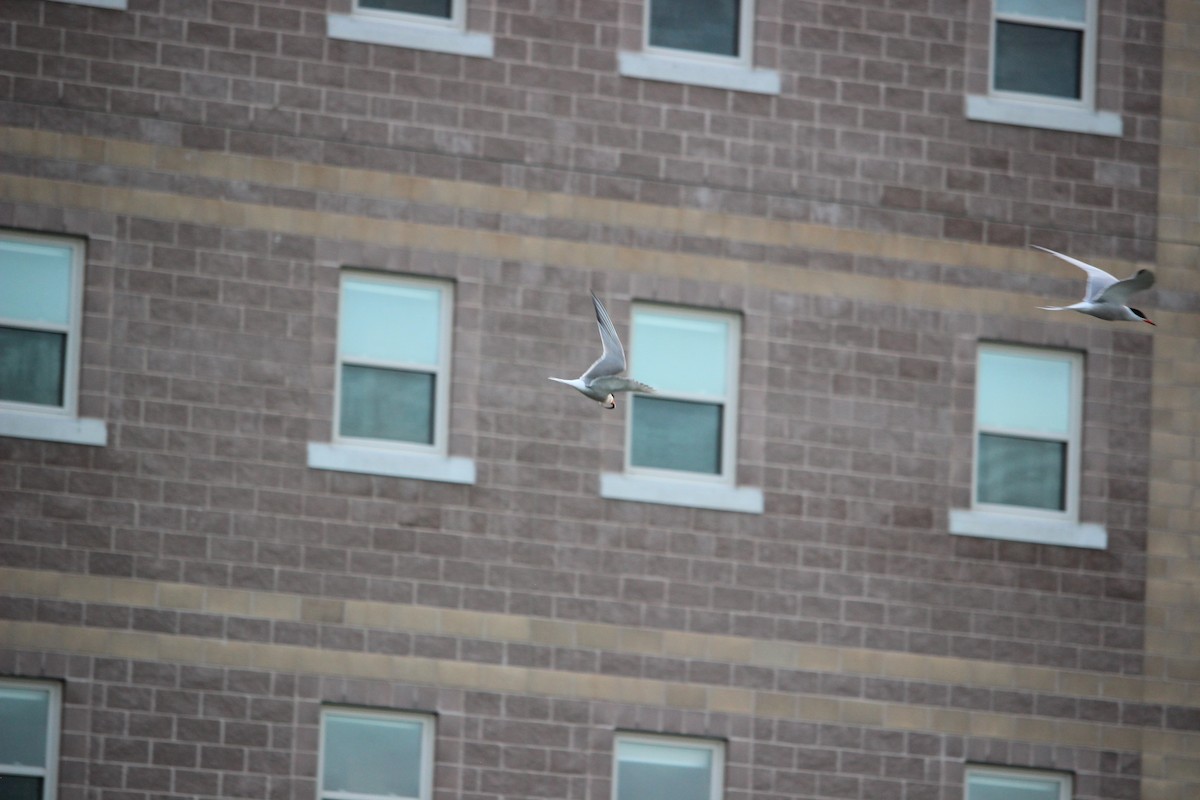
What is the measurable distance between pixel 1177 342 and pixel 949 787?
469 cm

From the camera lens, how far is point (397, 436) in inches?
901

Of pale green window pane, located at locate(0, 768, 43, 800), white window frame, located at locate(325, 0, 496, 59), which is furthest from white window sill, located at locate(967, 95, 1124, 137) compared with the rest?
pale green window pane, located at locate(0, 768, 43, 800)

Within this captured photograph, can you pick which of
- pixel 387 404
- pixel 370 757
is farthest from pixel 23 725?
pixel 387 404

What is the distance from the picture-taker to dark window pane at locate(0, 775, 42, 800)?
70.9 feet

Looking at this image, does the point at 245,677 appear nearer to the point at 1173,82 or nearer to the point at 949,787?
the point at 949,787

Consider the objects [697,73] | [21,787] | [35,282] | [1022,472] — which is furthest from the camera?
[1022,472]

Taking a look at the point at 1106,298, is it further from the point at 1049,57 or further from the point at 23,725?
the point at 23,725

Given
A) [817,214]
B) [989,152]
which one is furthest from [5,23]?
[989,152]

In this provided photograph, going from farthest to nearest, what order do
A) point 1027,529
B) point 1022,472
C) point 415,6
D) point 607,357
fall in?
point 1022,472, point 1027,529, point 415,6, point 607,357

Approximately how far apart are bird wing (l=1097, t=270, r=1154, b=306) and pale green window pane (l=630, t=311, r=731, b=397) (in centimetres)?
440

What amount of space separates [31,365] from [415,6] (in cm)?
463

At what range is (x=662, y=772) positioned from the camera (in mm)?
22953

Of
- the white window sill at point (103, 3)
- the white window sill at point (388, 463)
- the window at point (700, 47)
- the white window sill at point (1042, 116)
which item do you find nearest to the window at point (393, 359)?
the white window sill at point (388, 463)

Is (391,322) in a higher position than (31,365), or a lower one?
higher
